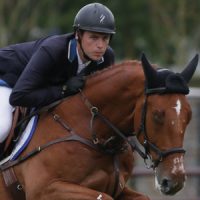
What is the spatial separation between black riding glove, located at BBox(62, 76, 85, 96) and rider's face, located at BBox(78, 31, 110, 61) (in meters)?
0.21

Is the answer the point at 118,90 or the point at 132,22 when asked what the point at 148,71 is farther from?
the point at 132,22

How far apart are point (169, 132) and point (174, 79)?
44 cm

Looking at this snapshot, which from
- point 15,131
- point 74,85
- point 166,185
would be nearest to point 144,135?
point 166,185

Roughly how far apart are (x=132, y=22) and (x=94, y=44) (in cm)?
2464

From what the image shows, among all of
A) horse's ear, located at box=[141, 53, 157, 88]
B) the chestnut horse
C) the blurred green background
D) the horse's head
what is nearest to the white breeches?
the chestnut horse

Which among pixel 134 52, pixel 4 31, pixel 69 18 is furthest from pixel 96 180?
pixel 134 52

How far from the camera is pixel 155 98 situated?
641 centimetres

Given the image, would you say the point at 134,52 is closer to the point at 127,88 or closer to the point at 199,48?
the point at 199,48

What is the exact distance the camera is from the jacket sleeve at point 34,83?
687cm

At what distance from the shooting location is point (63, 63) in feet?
23.0

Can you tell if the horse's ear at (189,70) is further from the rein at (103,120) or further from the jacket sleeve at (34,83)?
the jacket sleeve at (34,83)

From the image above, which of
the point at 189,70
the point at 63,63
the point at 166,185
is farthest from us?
the point at 63,63

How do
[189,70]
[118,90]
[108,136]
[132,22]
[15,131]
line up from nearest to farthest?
1. [189,70]
2. [118,90]
3. [108,136]
4. [15,131]
5. [132,22]

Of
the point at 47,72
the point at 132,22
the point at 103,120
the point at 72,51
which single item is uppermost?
the point at 72,51
